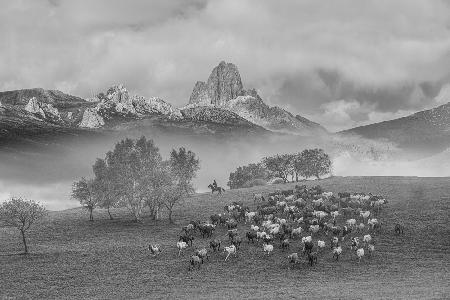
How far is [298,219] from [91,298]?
3704 centimetres

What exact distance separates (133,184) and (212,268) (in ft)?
125

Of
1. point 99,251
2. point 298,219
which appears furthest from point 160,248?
point 298,219

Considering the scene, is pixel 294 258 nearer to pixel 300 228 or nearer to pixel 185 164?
pixel 300 228

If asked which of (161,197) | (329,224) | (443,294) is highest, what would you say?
(161,197)

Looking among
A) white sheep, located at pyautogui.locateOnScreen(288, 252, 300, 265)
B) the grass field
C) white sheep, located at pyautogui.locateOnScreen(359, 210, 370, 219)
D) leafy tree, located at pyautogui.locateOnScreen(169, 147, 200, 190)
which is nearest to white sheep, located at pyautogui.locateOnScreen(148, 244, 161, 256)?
the grass field

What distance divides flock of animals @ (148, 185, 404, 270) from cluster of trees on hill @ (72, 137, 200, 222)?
11.1 meters

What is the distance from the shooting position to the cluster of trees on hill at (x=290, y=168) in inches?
6122

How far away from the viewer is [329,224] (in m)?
68.1

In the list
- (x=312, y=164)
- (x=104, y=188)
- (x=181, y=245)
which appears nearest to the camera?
(x=181, y=245)

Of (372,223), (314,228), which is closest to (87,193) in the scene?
Result: (314,228)

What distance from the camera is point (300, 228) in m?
66.3

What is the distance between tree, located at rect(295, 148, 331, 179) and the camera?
15525 cm

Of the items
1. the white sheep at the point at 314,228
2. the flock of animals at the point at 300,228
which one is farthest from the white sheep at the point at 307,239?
the white sheep at the point at 314,228

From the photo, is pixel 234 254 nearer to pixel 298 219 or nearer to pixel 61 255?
pixel 298 219
